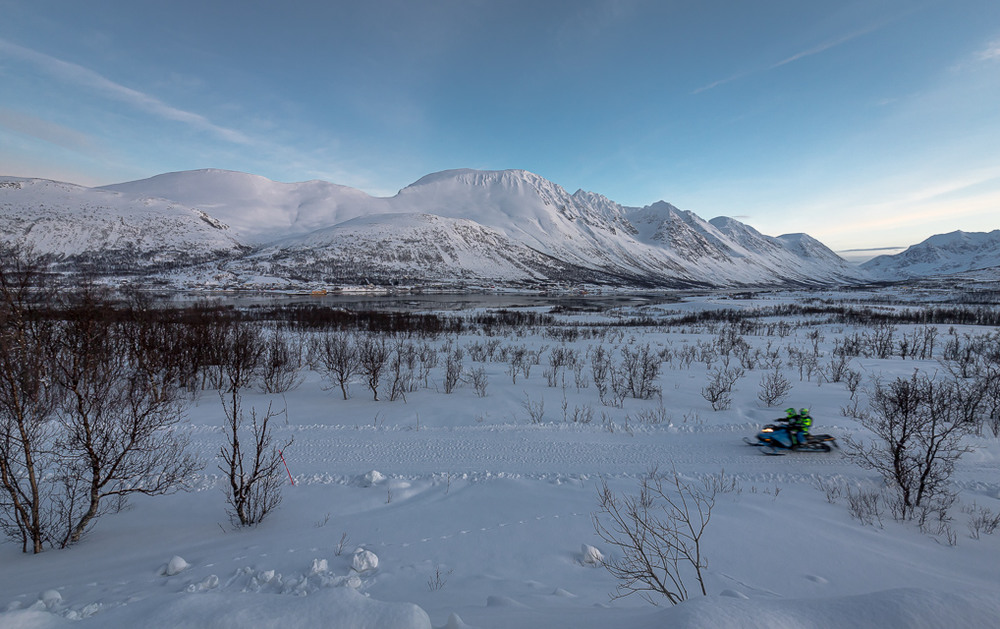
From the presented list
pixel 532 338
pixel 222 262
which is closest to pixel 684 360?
pixel 532 338

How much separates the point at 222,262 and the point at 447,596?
6200 inches

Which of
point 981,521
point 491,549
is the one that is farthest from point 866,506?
point 491,549

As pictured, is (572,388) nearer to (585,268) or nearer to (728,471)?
(728,471)

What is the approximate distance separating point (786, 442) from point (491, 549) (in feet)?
21.3

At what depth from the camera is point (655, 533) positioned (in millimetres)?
3893

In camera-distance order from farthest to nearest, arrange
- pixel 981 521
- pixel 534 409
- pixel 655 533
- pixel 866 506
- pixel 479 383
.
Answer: pixel 479 383 → pixel 534 409 → pixel 866 506 → pixel 981 521 → pixel 655 533

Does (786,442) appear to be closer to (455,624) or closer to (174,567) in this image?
(455,624)

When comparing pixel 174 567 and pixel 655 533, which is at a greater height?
pixel 655 533

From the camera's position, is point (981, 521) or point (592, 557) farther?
point (981, 521)

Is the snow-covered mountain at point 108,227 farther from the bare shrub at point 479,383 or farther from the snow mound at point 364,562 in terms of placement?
the snow mound at point 364,562

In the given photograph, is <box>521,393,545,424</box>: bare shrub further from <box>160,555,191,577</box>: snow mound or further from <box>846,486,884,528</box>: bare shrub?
<box>160,555,191,577</box>: snow mound

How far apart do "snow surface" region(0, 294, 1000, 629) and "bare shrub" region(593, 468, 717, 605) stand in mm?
200

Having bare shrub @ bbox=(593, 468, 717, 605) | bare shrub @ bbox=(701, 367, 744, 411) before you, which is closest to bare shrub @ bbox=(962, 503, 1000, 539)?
bare shrub @ bbox=(593, 468, 717, 605)

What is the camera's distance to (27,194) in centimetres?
16925
